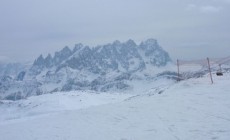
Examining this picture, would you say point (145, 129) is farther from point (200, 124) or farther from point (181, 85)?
point (181, 85)

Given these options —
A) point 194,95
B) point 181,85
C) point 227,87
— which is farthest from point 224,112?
point 181,85

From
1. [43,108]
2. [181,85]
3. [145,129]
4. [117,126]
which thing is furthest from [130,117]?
[43,108]

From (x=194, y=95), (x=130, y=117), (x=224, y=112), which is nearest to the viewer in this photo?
(x=224, y=112)

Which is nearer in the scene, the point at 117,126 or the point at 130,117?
the point at 117,126

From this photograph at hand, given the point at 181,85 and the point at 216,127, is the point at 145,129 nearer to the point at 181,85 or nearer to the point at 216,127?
the point at 216,127

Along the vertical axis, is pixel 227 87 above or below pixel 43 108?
above

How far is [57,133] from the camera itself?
1708 cm

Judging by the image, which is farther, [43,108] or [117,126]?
[43,108]

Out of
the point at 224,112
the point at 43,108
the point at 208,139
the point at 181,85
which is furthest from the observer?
the point at 43,108

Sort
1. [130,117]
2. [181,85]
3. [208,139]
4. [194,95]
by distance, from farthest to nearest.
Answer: [181,85], [194,95], [130,117], [208,139]

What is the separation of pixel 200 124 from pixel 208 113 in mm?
2151

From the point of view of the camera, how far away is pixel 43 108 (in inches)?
2269

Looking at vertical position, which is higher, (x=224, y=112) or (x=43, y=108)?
(x=224, y=112)

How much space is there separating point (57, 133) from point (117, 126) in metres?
2.93
